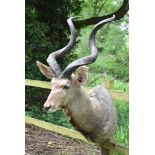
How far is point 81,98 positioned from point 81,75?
0.08 metres

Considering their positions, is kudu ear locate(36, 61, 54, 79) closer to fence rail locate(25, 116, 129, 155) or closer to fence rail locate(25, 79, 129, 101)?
fence rail locate(25, 79, 129, 101)

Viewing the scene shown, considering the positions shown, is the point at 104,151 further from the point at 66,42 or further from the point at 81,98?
the point at 66,42

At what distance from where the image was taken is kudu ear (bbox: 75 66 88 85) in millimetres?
1539

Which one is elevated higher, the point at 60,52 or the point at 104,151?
the point at 60,52

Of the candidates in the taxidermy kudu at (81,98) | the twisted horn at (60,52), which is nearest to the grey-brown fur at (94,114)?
the taxidermy kudu at (81,98)

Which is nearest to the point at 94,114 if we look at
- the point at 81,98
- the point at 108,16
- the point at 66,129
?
the point at 81,98

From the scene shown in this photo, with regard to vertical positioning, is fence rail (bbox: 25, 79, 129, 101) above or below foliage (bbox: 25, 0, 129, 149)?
below

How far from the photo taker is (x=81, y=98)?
1612mm

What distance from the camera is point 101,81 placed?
169 centimetres

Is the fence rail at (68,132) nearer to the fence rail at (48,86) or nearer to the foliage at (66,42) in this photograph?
the foliage at (66,42)

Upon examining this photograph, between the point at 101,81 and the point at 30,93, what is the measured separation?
0.95 feet

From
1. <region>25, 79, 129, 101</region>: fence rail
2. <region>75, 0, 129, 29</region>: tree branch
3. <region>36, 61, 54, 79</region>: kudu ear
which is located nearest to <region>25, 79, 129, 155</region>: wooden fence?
<region>25, 79, 129, 101</region>: fence rail

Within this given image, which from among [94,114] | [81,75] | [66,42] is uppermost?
[66,42]
